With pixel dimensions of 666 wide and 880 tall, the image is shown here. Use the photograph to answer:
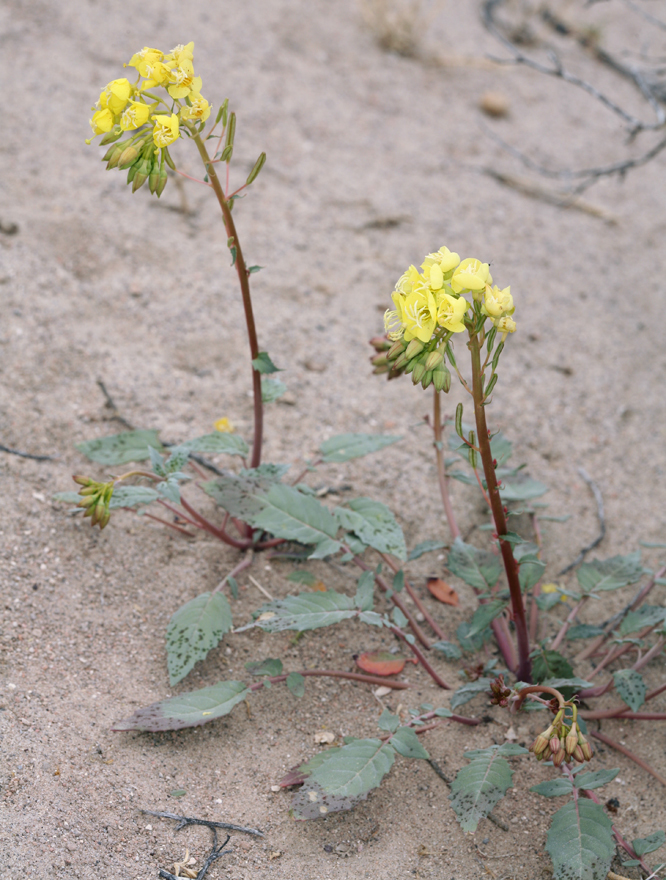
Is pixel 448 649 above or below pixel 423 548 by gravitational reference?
below

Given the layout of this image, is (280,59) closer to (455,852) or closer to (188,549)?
(188,549)

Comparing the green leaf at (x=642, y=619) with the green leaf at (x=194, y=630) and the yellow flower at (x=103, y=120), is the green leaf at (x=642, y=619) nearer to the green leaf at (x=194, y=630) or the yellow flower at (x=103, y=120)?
the green leaf at (x=194, y=630)

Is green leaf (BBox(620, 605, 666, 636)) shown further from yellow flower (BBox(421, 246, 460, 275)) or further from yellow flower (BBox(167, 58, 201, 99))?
yellow flower (BBox(167, 58, 201, 99))

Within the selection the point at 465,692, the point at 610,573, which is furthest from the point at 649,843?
the point at 610,573

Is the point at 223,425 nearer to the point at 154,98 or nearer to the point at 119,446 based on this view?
the point at 119,446

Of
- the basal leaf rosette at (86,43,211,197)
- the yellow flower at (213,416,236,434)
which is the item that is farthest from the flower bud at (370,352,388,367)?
the basal leaf rosette at (86,43,211,197)

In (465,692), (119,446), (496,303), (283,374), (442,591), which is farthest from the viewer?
(283,374)

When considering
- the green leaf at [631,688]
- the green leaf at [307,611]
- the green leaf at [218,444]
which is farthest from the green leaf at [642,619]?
the green leaf at [218,444]
